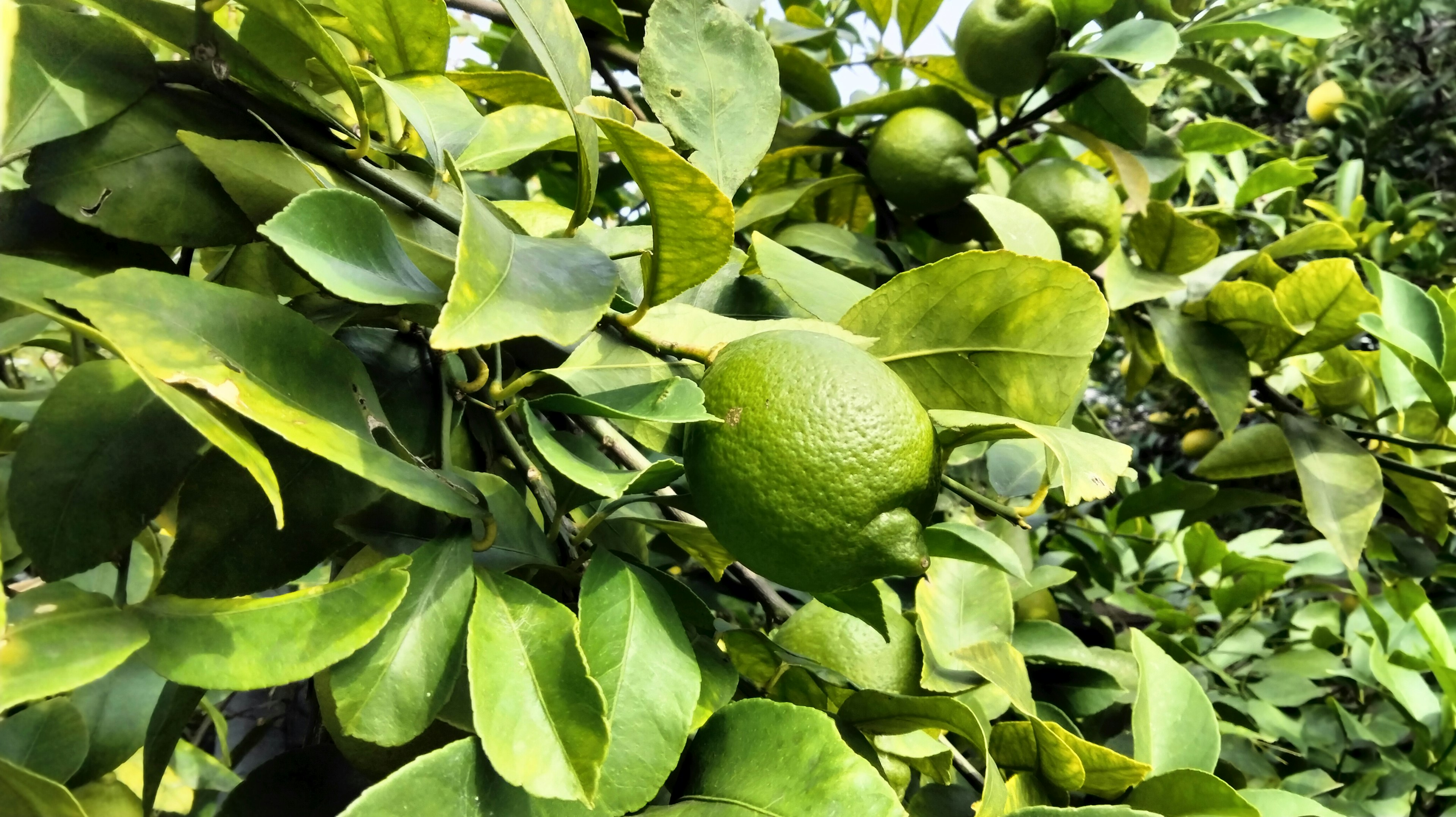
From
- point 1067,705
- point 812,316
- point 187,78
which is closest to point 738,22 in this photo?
point 812,316

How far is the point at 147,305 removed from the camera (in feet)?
0.98

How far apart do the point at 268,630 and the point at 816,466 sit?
0.21m

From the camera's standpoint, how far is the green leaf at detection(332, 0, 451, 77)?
1.46ft

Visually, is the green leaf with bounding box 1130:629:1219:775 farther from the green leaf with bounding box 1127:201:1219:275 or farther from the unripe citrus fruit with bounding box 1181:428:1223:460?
the unripe citrus fruit with bounding box 1181:428:1223:460

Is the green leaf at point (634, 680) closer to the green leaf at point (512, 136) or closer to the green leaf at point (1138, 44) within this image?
the green leaf at point (512, 136)

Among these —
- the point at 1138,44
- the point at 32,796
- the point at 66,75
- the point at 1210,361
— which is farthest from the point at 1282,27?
the point at 32,796

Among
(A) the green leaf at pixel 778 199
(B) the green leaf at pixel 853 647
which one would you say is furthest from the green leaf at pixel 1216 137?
(B) the green leaf at pixel 853 647

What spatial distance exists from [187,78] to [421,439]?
0.20m

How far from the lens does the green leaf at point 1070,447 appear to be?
0.35m

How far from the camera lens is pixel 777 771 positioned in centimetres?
37

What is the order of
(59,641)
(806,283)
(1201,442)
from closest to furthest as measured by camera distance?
1. (59,641)
2. (806,283)
3. (1201,442)

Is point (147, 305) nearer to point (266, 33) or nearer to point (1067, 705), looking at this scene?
point (266, 33)

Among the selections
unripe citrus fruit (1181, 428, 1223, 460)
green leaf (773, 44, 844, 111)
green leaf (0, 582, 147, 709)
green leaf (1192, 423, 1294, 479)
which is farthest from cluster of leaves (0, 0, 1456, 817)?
unripe citrus fruit (1181, 428, 1223, 460)

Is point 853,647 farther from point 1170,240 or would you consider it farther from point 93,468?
point 1170,240
